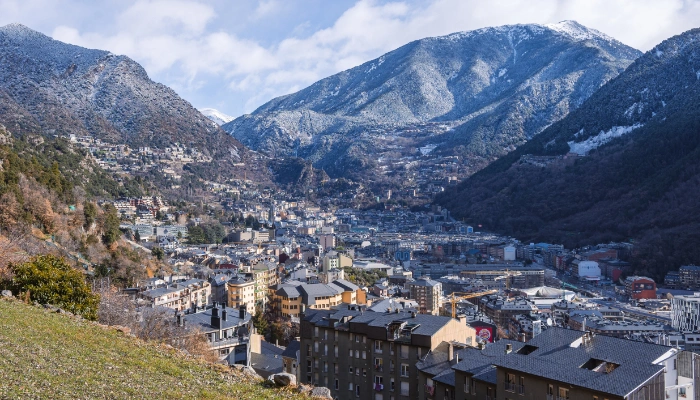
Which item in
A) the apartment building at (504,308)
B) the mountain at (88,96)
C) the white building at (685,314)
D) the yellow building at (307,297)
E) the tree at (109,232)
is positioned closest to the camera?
the tree at (109,232)

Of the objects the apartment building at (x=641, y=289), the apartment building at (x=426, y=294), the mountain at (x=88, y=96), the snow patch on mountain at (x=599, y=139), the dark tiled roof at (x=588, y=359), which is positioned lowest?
the apartment building at (x=641, y=289)

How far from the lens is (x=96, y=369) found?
400 inches

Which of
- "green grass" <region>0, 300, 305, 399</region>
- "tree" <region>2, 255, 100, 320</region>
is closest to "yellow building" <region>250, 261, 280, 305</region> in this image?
"tree" <region>2, 255, 100, 320</region>

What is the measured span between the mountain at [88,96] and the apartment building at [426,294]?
70.4 metres

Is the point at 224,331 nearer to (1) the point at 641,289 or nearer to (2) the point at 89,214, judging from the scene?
(2) the point at 89,214

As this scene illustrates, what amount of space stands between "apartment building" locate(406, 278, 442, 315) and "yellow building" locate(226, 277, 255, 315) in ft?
51.9

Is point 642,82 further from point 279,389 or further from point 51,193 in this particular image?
point 279,389

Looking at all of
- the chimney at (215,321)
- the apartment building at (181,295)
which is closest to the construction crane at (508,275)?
the apartment building at (181,295)

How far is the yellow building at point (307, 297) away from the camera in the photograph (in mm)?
44263

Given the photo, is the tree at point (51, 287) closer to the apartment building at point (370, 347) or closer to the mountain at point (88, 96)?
the apartment building at point (370, 347)

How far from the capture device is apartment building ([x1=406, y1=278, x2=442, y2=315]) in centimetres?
5725

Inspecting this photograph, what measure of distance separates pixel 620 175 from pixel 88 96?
104 metres

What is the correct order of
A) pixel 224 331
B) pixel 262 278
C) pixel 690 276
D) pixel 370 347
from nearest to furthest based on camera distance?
1. pixel 370 347
2. pixel 224 331
3. pixel 262 278
4. pixel 690 276

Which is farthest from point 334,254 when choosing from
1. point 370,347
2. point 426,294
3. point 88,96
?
point 88,96
